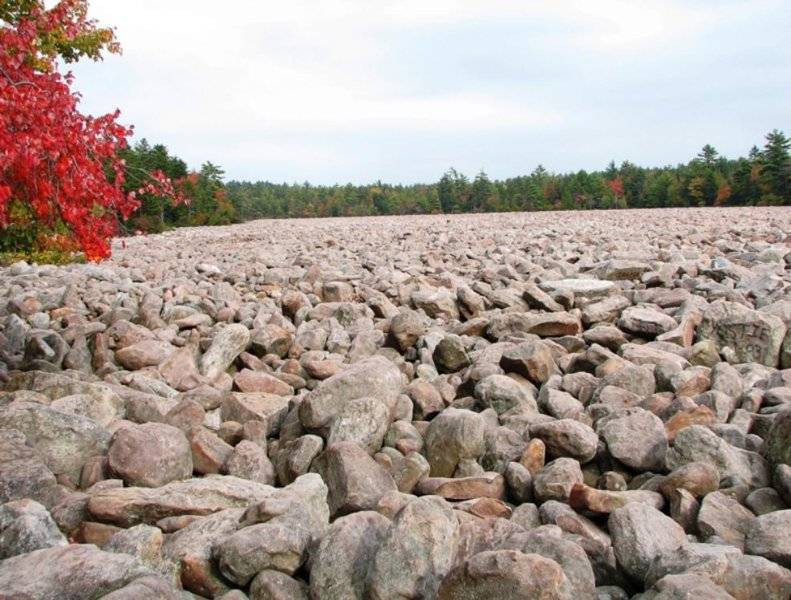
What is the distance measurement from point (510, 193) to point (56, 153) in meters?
58.5

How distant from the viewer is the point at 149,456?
3363mm

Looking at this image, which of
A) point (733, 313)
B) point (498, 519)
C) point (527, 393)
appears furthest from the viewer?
point (733, 313)

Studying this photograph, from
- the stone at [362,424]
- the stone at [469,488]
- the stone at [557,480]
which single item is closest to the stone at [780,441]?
the stone at [557,480]

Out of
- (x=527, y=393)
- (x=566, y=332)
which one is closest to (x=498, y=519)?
(x=527, y=393)

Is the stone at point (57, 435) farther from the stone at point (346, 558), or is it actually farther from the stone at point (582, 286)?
the stone at point (582, 286)

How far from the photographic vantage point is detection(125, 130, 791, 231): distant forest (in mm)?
39375

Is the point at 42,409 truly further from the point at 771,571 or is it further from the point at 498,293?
the point at 498,293

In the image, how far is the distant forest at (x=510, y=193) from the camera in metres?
39.4

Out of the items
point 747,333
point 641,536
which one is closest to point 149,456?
point 641,536

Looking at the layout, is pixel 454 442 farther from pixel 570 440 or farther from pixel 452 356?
pixel 452 356

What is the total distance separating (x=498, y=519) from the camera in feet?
9.77

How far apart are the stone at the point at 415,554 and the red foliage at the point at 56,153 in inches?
104

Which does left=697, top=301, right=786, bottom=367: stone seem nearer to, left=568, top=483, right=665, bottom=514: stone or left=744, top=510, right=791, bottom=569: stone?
left=568, top=483, right=665, bottom=514: stone

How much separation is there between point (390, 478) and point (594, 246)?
8.82 m
